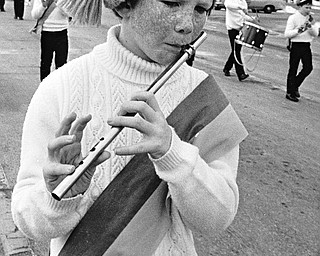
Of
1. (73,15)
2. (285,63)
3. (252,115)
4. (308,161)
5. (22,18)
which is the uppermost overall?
(73,15)

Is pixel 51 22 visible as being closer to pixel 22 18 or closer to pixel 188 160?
pixel 188 160

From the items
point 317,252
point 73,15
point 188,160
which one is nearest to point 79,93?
point 73,15

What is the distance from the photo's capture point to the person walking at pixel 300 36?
26.7 ft

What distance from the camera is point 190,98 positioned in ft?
5.32

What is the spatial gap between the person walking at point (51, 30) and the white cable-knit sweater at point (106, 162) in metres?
5.22

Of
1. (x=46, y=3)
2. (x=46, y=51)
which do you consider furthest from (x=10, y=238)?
(x=46, y=51)

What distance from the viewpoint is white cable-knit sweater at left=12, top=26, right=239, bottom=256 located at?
144 centimetres

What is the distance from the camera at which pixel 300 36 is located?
8234 mm

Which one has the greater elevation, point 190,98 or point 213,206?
point 190,98

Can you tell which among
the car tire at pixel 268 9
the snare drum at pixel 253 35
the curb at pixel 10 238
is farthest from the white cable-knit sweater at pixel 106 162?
the car tire at pixel 268 9

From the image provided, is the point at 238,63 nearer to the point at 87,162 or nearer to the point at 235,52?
the point at 235,52

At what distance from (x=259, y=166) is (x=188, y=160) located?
4166 mm

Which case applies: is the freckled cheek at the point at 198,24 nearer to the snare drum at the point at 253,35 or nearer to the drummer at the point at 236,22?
the snare drum at the point at 253,35

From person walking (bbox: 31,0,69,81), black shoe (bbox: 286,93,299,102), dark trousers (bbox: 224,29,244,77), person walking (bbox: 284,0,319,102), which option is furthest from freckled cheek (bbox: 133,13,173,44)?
dark trousers (bbox: 224,29,244,77)
